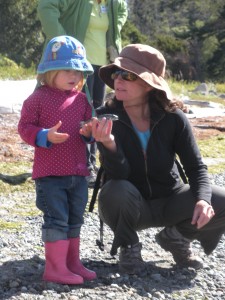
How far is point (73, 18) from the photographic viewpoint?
5637 millimetres

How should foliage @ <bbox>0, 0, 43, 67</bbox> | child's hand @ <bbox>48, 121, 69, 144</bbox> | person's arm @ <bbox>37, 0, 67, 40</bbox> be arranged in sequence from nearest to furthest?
child's hand @ <bbox>48, 121, 69, 144</bbox> → person's arm @ <bbox>37, 0, 67, 40</bbox> → foliage @ <bbox>0, 0, 43, 67</bbox>

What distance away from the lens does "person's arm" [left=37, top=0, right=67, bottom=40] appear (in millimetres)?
5426

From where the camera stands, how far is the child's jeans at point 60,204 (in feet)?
11.2

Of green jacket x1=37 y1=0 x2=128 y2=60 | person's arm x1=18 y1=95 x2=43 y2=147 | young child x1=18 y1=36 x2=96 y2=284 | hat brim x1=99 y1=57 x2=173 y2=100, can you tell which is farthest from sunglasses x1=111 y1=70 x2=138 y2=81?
green jacket x1=37 y1=0 x2=128 y2=60

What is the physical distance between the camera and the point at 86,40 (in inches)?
227

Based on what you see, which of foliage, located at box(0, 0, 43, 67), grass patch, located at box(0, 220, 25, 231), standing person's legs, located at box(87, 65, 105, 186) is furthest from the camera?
foliage, located at box(0, 0, 43, 67)

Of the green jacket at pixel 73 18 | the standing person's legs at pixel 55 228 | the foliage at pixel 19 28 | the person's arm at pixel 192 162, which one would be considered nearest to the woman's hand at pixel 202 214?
the person's arm at pixel 192 162

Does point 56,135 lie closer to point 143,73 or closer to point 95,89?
point 143,73

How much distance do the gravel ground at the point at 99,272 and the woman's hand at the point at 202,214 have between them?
1.10 feet

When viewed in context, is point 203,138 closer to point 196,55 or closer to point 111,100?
point 111,100

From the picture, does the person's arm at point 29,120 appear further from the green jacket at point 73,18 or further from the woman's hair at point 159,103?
the green jacket at point 73,18

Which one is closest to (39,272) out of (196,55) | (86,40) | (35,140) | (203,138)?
(35,140)

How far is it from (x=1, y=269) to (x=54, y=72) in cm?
107

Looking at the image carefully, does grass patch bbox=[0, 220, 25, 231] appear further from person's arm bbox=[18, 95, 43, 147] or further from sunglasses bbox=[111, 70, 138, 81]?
sunglasses bbox=[111, 70, 138, 81]
